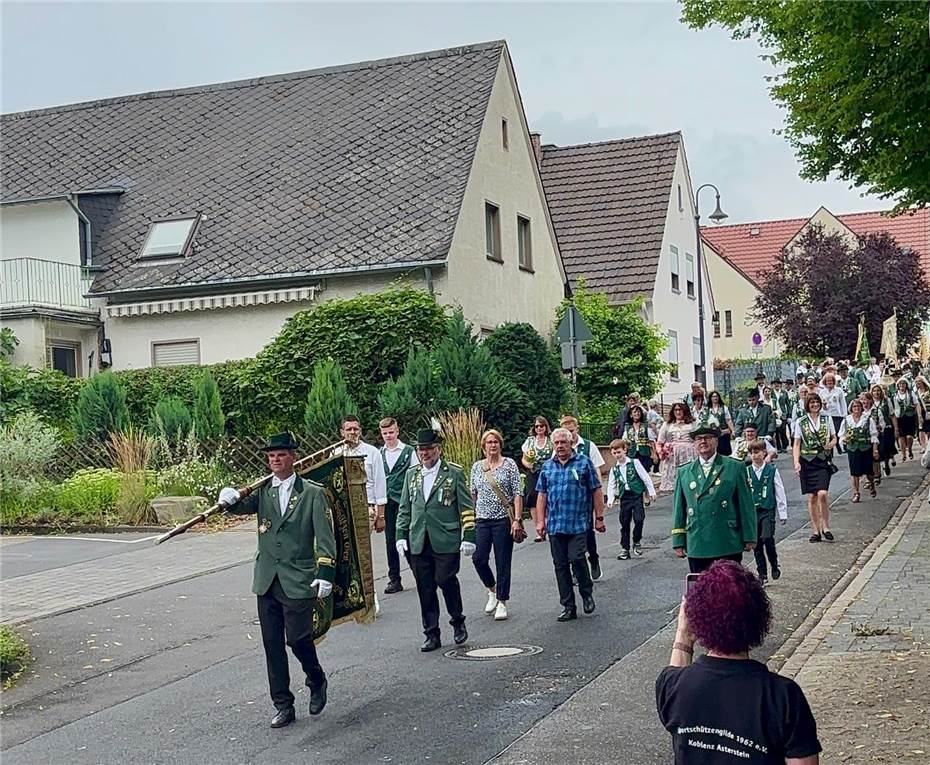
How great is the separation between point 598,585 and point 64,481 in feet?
37.3

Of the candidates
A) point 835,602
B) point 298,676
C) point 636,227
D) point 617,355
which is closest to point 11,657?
point 298,676

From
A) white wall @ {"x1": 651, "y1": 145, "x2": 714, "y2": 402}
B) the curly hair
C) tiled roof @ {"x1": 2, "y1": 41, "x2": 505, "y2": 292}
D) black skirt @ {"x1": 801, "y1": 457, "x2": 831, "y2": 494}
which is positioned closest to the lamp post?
white wall @ {"x1": 651, "y1": 145, "x2": 714, "y2": 402}

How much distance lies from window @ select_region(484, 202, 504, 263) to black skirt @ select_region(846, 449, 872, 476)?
11.1 m

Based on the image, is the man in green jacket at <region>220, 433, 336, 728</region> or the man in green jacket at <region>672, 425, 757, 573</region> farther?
the man in green jacket at <region>672, 425, 757, 573</region>

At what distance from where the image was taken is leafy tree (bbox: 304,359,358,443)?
72.6ft

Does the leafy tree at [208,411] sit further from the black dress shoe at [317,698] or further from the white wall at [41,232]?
the black dress shoe at [317,698]

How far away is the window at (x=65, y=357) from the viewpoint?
27672 mm

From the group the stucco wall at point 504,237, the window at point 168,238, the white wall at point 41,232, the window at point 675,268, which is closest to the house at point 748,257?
the window at point 675,268

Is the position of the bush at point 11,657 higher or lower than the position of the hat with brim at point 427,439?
lower

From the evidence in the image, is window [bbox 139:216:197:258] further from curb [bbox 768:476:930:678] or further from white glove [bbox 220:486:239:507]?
white glove [bbox 220:486:239:507]

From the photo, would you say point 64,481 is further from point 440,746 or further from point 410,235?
point 440,746

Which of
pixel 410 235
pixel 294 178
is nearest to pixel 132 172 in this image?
pixel 294 178

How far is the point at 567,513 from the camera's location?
11852 mm

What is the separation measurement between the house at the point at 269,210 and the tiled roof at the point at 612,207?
571cm
